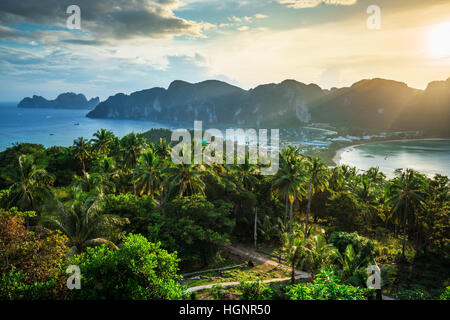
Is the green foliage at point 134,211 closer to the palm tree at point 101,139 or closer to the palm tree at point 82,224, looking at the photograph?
the palm tree at point 82,224

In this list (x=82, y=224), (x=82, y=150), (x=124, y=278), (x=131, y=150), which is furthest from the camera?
(x=82, y=150)

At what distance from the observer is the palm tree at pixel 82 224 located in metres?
15.2

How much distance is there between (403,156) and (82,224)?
16918 cm

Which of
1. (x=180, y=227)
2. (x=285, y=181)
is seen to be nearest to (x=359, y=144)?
(x=285, y=181)

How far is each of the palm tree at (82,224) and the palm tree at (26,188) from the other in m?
7.81

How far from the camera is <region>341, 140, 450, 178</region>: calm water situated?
118 meters

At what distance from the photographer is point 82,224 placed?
1578 cm

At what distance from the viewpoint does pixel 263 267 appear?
→ 957 inches

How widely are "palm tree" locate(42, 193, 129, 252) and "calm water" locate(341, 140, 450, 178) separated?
370 ft

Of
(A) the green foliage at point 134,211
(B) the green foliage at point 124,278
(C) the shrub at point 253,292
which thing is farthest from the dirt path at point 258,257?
(B) the green foliage at point 124,278

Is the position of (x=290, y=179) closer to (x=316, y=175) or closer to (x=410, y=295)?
(x=316, y=175)

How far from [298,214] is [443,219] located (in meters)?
19.4

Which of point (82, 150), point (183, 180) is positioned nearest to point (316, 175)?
point (183, 180)
